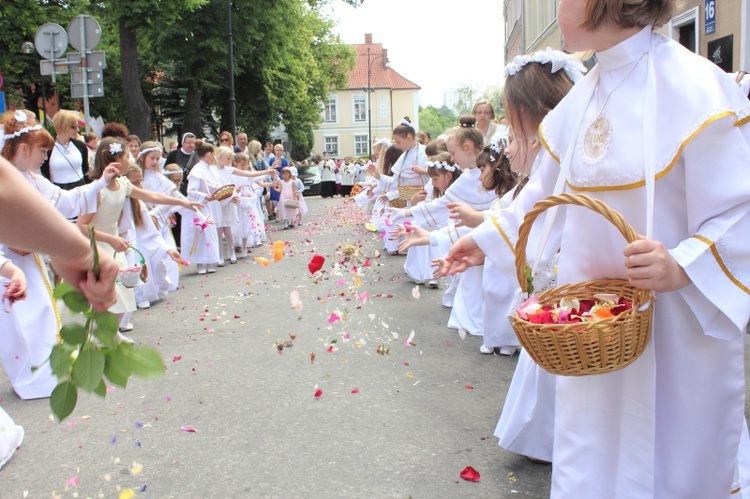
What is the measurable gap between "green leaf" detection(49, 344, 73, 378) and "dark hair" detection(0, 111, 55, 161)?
4443 millimetres

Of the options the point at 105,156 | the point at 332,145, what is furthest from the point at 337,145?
the point at 105,156

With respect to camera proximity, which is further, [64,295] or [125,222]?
[125,222]

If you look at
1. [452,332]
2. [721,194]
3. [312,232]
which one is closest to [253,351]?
[452,332]

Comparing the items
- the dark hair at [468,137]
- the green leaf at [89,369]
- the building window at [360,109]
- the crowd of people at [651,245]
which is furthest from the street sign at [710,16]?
A: the building window at [360,109]

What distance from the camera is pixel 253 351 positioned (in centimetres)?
714

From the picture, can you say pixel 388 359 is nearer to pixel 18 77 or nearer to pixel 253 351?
pixel 253 351

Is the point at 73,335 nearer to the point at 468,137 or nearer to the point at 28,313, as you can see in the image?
the point at 28,313

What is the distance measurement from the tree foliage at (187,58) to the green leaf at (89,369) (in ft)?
75.7

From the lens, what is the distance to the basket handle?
2.27 meters

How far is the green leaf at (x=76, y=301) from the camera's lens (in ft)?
7.28

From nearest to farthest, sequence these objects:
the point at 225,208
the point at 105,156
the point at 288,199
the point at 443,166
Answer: the point at 105,156 → the point at 443,166 → the point at 225,208 → the point at 288,199

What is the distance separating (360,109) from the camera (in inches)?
3548

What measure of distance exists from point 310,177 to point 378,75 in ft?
182

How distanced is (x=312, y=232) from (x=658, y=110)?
681 inches
